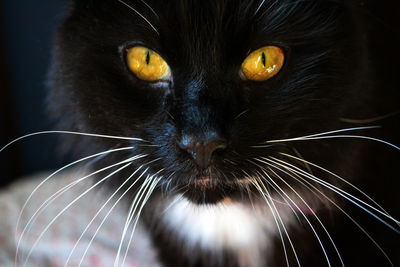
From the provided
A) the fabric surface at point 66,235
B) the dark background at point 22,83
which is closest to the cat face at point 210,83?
the fabric surface at point 66,235

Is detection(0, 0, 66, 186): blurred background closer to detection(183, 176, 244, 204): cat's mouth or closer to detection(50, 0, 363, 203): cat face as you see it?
detection(50, 0, 363, 203): cat face

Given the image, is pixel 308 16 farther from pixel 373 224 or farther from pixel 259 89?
pixel 373 224

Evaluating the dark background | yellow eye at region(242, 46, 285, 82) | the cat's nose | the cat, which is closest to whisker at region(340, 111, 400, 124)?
the cat

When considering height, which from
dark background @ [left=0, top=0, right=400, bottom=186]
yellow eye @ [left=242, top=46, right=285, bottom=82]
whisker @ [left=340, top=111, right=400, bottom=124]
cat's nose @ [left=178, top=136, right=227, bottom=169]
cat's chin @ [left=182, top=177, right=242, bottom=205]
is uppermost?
dark background @ [left=0, top=0, right=400, bottom=186]

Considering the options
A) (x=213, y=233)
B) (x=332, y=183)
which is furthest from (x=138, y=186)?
(x=332, y=183)

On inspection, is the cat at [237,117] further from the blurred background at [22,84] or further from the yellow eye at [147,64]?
the blurred background at [22,84]

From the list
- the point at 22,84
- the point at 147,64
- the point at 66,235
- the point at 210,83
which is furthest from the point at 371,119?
the point at 22,84
